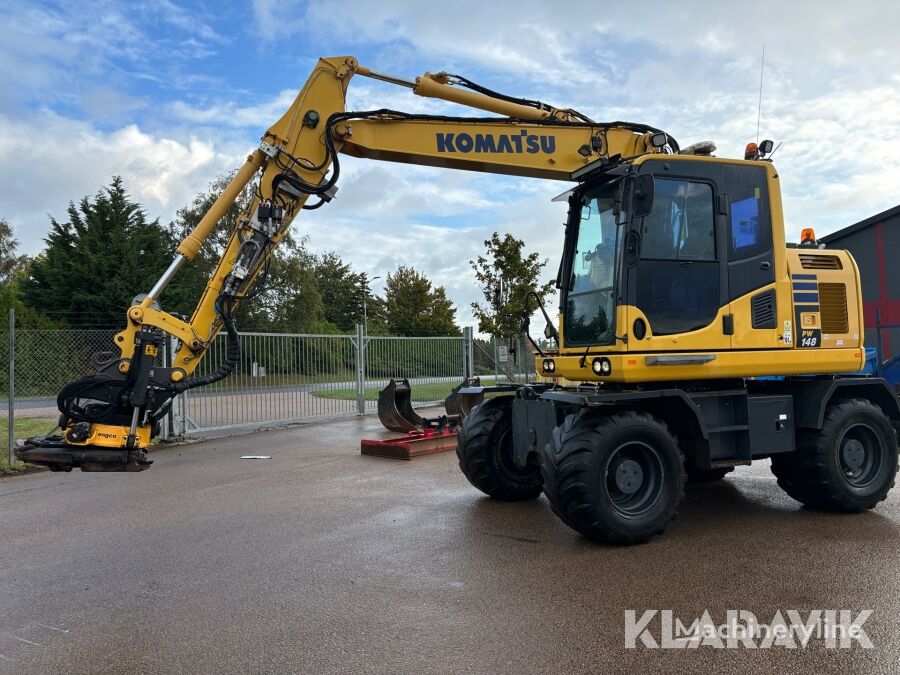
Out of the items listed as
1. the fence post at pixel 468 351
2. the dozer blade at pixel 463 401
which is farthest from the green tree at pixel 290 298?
the dozer blade at pixel 463 401

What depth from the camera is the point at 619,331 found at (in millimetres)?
5684

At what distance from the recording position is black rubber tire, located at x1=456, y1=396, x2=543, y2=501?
6855mm

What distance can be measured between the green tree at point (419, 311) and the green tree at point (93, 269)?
64.0 feet

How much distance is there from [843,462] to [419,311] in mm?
42448

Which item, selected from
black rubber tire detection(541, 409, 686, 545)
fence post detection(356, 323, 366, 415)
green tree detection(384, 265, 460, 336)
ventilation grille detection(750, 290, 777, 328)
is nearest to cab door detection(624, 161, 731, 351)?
ventilation grille detection(750, 290, 777, 328)

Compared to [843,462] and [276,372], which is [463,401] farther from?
[843,462]

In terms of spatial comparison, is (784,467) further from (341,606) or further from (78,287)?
(78,287)

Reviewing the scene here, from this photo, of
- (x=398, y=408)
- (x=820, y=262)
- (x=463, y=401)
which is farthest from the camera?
(x=398, y=408)

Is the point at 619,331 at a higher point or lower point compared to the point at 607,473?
higher

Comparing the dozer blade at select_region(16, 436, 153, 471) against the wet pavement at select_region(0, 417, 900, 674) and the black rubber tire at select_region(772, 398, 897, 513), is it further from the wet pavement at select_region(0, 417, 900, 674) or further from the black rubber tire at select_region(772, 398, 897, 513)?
the black rubber tire at select_region(772, 398, 897, 513)

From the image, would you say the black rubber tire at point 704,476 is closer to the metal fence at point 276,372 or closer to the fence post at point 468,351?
the metal fence at point 276,372

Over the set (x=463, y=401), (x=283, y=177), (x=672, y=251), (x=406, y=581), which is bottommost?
(x=406, y=581)

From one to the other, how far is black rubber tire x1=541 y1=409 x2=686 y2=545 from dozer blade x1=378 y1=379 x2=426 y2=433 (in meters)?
6.46

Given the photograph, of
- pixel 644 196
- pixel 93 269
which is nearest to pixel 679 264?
pixel 644 196
